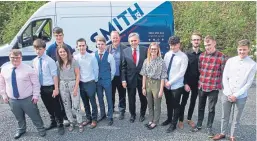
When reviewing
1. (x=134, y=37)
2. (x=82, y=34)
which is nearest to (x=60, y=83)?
(x=134, y=37)

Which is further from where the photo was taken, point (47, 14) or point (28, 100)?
point (47, 14)

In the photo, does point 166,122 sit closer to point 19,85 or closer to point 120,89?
point 120,89

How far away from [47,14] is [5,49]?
1617 millimetres

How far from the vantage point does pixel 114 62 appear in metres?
5.00

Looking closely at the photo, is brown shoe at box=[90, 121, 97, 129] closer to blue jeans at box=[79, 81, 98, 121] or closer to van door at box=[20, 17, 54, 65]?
blue jeans at box=[79, 81, 98, 121]

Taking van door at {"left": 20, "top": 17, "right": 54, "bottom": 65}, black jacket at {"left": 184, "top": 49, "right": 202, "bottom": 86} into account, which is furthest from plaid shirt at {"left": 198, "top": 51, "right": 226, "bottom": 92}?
van door at {"left": 20, "top": 17, "right": 54, "bottom": 65}

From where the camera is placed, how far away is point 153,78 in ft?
15.6

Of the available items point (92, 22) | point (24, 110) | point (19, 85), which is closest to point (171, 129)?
point (24, 110)

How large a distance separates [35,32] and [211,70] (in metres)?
5.87

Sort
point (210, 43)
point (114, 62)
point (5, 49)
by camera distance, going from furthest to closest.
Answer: point (5, 49)
point (114, 62)
point (210, 43)

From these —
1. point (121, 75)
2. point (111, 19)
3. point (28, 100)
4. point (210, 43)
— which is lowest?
point (28, 100)

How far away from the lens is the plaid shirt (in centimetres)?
439

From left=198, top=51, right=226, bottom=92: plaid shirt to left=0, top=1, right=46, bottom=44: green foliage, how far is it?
10.4m

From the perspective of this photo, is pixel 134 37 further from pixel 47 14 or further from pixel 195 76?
pixel 47 14
